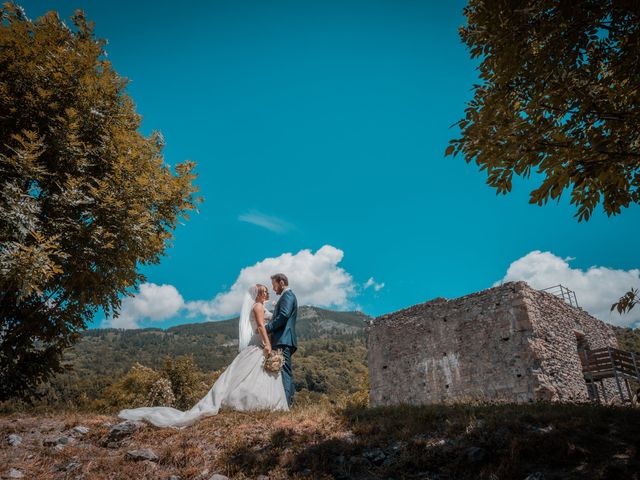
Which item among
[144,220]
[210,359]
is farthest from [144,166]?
[210,359]

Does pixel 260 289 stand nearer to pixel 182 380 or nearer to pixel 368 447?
pixel 368 447

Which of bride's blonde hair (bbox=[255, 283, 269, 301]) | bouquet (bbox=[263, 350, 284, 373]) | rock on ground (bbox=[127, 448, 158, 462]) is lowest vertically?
rock on ground (bbox=[127, 448, 158, 462])

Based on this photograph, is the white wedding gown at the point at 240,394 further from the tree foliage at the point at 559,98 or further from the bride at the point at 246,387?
the tree foliage at the point at 559,98

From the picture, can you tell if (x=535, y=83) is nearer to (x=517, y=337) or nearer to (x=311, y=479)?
(x=311, y=479)

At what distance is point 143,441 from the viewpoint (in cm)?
518

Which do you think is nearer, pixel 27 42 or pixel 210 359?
pixel 27 42

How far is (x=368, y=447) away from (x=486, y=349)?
39.8 ft

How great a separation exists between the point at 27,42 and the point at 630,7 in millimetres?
9558

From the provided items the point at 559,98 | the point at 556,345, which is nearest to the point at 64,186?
the point at 559,98

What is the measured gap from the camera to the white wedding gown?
5.97 metres

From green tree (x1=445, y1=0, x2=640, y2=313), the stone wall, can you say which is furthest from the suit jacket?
the stone wall

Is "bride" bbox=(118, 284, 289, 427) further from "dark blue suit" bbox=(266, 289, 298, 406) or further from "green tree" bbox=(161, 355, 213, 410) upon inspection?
"green tree" bbox=(161, 355, 213, 410)

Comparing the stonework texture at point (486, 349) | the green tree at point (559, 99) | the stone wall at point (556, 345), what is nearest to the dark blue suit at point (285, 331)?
the green tree at point (559, 99)

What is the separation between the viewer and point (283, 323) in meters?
7.21
